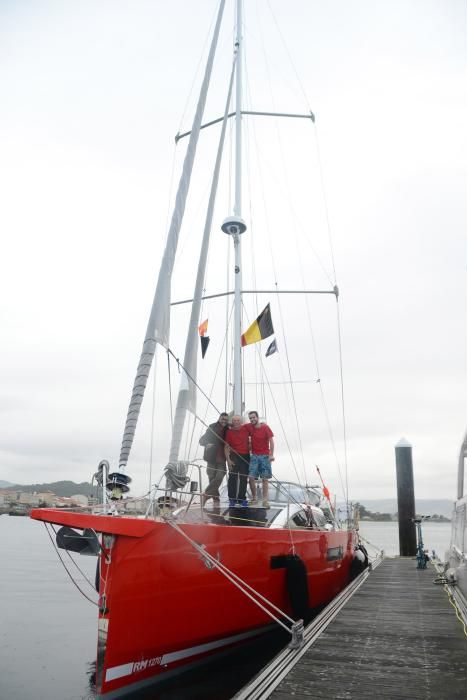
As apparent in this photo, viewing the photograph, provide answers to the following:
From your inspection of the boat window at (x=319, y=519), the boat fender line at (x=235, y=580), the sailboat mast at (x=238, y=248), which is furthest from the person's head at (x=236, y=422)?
the boat window at (x=319, y=519)

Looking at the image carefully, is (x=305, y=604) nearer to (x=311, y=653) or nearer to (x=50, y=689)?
(x=311, y=653)

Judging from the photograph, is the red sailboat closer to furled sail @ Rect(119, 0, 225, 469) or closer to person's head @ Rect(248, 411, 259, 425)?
furled sail @ Rect(119, 0, 225, 469)

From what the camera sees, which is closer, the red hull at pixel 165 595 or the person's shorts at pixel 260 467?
the red hull at pixel 165 595

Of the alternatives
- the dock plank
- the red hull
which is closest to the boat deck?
the dock plank

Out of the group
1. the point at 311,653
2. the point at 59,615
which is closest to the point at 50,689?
the point at 311,653

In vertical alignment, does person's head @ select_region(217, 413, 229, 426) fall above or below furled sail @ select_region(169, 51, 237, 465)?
below

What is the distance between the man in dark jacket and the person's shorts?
51cm

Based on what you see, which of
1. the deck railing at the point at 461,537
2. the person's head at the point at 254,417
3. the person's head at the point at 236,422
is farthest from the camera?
the deck railing at the point at 461,537

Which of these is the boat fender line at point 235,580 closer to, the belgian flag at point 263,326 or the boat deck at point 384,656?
the boat deck at point 384,656

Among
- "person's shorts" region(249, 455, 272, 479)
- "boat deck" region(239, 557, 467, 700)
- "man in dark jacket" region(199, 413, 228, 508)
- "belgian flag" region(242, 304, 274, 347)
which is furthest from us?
"belgian flag" region(242, 304, 274, 347)

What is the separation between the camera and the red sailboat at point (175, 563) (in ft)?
19.5

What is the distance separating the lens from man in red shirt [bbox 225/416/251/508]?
9039mm

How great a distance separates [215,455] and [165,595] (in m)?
3.03

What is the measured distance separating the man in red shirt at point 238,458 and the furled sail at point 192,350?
1.03 metres
